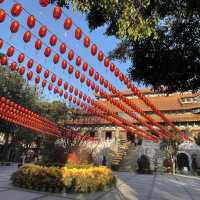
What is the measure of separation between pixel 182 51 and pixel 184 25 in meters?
0.69

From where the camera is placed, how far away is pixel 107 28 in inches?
311

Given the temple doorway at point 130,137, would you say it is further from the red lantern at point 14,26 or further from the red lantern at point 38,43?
the red lantern at point 14,26

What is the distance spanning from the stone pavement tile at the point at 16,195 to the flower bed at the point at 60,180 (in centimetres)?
94

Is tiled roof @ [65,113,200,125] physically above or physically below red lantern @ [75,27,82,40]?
above

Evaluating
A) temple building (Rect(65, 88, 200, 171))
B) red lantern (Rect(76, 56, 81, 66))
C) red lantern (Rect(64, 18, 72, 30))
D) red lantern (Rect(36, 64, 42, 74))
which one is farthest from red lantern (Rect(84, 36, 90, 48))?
temple building (Rect(65, 88, 200, 171))

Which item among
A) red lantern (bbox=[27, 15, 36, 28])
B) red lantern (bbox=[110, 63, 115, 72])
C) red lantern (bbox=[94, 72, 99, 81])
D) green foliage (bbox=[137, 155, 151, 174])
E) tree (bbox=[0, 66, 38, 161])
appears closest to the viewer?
red lantern (bbox=[27, 15, 36, 28])

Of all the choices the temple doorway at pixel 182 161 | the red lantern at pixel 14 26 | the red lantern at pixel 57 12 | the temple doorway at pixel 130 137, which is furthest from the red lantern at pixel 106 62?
the temple doorway at pixel 130 137

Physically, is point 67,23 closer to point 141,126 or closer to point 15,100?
point 15,100

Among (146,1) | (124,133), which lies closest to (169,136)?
(124,133)

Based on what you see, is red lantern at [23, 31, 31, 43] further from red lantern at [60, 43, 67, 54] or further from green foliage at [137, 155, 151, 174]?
green foliage at [137, 155, 151, 174]

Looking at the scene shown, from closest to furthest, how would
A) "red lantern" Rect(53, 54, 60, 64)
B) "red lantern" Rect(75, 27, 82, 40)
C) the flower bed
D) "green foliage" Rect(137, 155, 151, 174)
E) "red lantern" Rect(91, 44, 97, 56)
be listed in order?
"red lantern" Rect(75, 27, 82, 40)
"red lantern" Rect(91, 44, 97, 56)
"red lantern" Rect(53, 54, 60, 64)
the flower bed
"green foliage" Rect(137, 155, 151, 174)

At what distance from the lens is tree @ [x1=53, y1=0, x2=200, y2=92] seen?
630cm

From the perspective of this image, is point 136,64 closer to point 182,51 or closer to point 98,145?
point 182,51

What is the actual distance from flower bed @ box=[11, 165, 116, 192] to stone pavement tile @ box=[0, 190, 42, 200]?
0.94 meters
